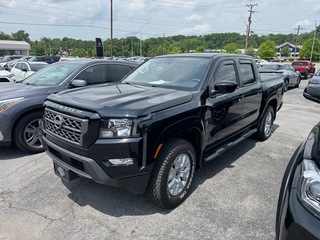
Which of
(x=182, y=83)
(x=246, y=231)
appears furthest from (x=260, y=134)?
(x=246, y=231)

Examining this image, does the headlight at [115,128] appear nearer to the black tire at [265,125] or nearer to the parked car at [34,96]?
the parked car at [34,96]

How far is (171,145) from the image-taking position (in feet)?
9.59

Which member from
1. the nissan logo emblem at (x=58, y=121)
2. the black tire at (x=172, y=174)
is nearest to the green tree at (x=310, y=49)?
the black tire at (x=172, y=174)

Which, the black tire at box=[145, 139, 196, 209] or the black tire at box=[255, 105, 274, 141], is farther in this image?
the black tire at box=[255, 105, 274, 141]

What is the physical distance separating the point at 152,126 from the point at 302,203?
1.48m

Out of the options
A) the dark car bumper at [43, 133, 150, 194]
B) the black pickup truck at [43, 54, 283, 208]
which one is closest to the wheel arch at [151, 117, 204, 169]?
the black pickup truck at [43, 54, 283, 208]

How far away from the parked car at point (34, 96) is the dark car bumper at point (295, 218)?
4057 mm

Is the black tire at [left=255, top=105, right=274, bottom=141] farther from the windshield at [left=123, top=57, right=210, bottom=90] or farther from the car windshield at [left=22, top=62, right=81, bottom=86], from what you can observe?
the car windshield at [left=22, top=62, right=81, bottom=86]

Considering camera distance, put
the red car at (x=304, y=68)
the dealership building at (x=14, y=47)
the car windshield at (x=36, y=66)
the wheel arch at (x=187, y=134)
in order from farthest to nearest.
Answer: the dealership building at (x=14, y=47) < the red car at (x=304, y=68) < the car windshield at (x=36, y=66) < the wheel arch at (x=187, y=134)

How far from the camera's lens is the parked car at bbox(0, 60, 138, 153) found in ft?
14.3

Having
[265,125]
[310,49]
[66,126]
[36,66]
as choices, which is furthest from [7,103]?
[310,49]

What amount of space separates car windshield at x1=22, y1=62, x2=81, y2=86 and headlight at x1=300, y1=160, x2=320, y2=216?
461 centimetres

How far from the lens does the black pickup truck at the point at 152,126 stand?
2.59 m

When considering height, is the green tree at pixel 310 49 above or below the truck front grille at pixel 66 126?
above
